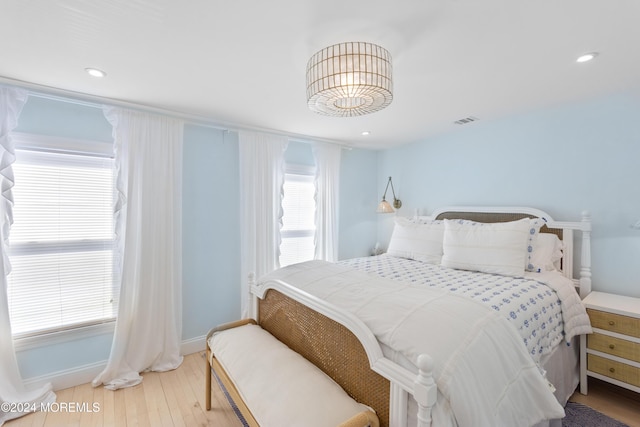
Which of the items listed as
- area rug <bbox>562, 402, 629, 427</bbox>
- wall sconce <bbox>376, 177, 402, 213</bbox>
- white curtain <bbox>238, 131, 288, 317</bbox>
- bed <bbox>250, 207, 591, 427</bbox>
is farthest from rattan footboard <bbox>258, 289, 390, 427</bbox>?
wall sconce <bbox>376, 177, 402, 213</bbox>

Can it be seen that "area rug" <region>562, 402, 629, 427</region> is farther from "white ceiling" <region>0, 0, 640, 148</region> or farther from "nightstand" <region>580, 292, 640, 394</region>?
"white ceiling" <region>0, 0, 640, 148</region>

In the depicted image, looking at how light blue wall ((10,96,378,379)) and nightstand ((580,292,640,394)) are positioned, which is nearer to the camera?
nightstand ((580,292,640,394))

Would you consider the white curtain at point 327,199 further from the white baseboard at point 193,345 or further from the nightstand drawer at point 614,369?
the nightstand drawer at point 614,369

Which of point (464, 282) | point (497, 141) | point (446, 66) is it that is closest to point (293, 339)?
point (464, 282)

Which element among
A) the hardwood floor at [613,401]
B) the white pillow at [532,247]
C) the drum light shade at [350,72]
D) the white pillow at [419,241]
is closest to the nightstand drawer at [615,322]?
the white pillow at [532,247]

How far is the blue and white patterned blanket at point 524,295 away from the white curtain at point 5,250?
103 inches

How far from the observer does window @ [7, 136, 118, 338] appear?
210cm

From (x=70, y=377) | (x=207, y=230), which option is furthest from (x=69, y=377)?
(x=207, y=230)

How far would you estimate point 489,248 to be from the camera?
2293 mm

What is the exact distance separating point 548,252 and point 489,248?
0.57 metres

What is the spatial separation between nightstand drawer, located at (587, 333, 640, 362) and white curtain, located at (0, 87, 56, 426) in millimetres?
3976

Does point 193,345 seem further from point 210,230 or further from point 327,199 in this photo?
point 327,199

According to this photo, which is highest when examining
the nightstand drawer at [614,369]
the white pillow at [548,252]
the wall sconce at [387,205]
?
the wall sconce at [387,205]

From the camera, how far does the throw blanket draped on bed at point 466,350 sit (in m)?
1.06
